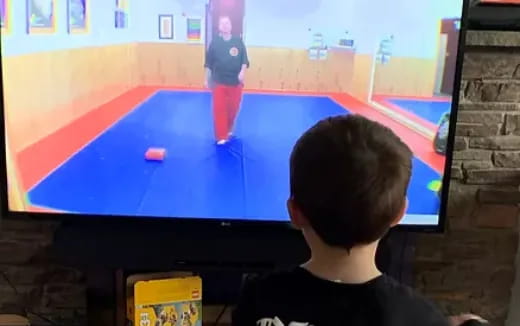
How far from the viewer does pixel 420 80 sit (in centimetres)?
202

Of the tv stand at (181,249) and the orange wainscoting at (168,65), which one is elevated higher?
the orange wainscoting at (168,65)

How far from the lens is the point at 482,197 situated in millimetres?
2330

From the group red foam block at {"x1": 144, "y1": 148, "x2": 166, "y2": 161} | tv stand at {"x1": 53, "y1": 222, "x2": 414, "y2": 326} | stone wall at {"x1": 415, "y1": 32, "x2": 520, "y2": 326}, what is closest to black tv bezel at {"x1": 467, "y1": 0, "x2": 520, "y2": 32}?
stone wall at {"x1": 415, "y1": 32, "x2": 520, "y2": 326}

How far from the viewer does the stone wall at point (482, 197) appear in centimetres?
222

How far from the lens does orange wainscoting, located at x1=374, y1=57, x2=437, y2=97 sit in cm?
201

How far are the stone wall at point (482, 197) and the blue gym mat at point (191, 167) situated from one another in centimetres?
30

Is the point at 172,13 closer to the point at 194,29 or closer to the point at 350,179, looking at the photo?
the point at 194,29

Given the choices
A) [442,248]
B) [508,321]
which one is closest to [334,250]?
[442,248]

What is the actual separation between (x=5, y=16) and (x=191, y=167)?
607mm

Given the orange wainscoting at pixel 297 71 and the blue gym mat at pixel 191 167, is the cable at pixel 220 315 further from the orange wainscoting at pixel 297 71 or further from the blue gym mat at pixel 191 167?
the orange wainscoting at pixel 297 71

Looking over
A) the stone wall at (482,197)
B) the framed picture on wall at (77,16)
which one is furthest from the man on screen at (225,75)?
the stone wall at (482,197)

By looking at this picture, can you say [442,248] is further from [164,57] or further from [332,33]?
[164,57]

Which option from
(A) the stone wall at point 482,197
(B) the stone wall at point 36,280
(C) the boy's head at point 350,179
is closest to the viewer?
(C) the boy's head at point 350,179

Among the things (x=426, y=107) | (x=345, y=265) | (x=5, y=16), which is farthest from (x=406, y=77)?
(x=5, y=16)
